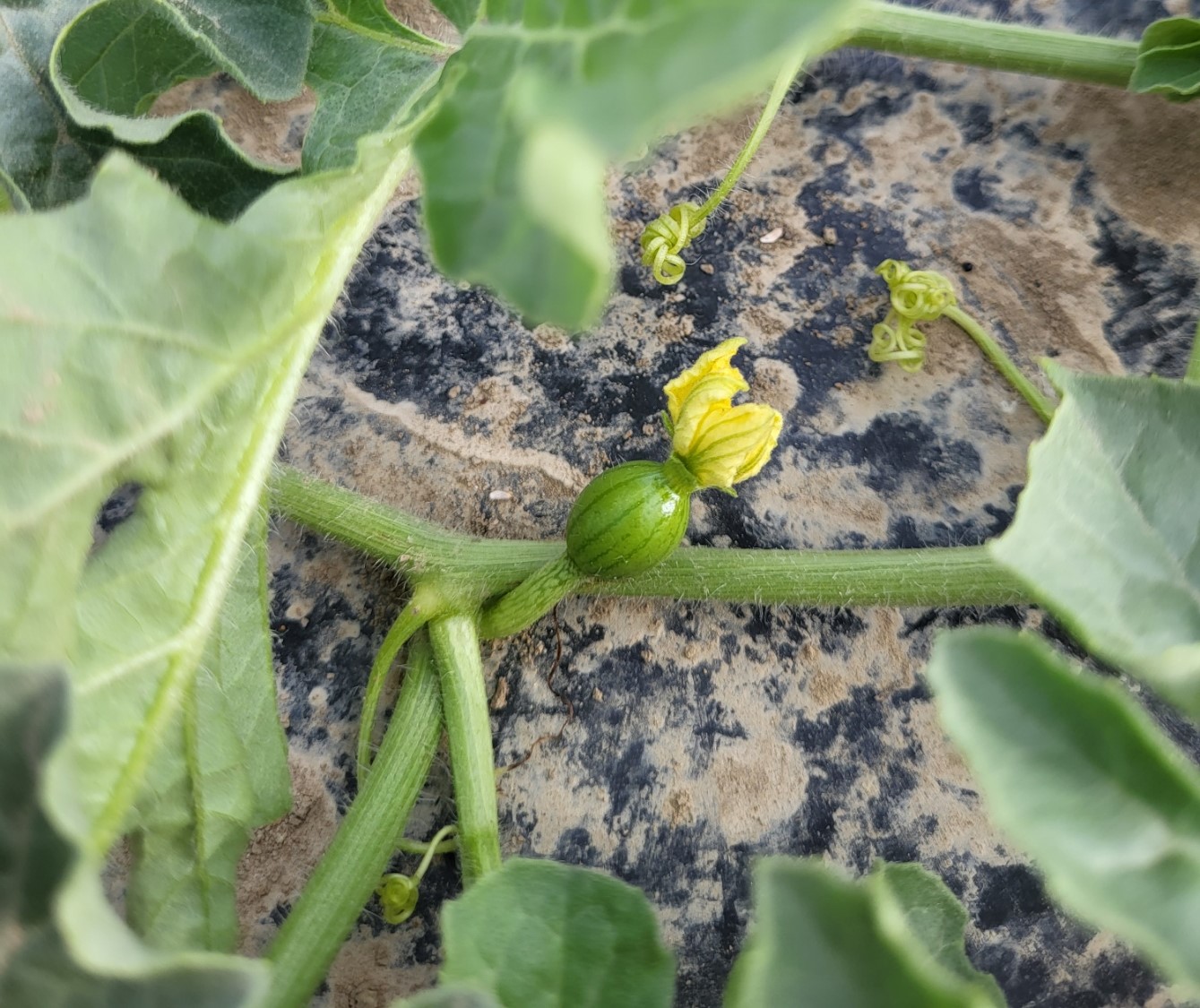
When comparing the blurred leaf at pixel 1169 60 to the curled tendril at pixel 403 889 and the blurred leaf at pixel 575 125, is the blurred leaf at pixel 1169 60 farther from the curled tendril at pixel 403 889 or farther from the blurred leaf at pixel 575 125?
the curled tendril at pixel 403 889

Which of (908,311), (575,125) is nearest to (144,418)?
(575,125)

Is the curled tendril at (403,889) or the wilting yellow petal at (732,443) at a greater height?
the wilting yellow petal at (732,443)

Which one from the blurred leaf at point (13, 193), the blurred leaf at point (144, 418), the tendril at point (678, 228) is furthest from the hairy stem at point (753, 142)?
the blurred leaf at point (13, 193)

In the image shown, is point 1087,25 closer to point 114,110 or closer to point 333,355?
point 333,355

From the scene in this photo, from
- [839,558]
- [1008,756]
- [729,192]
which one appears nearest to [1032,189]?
[729,192]

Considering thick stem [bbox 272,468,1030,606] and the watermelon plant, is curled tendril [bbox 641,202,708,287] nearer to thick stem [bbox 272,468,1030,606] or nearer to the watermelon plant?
the watermelon plant

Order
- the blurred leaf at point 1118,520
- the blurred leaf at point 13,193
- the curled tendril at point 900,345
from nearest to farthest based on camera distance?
the blurred leaf at point 1118,520, the blurred leaf at point 13,193, the curled tendril at point 900,345

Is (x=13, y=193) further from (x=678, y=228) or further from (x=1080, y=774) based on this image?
(x=1080, y=774)
